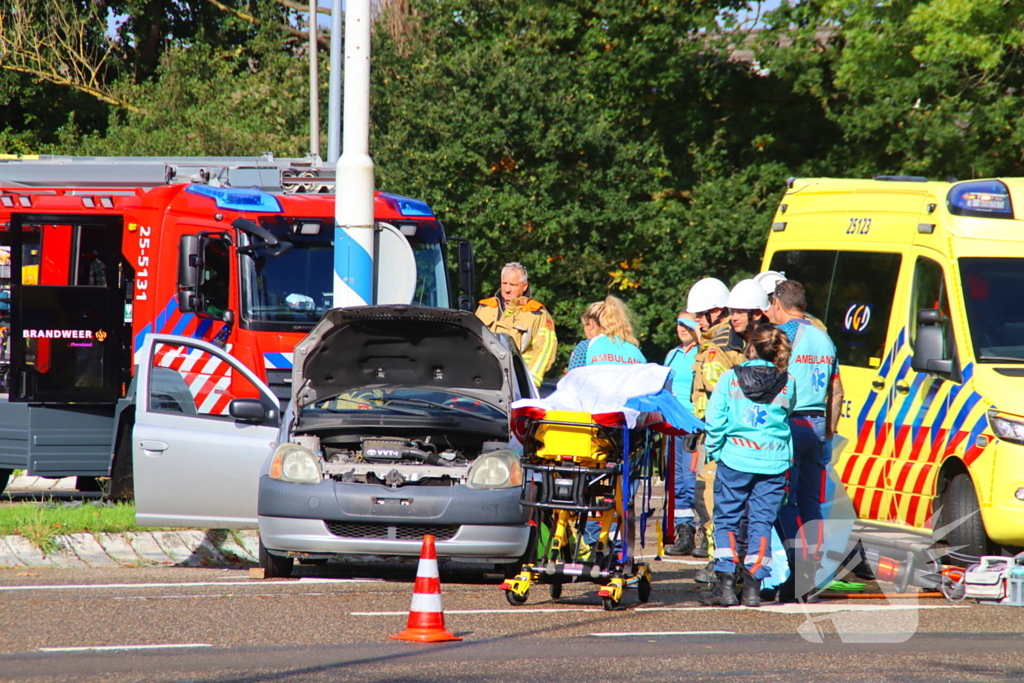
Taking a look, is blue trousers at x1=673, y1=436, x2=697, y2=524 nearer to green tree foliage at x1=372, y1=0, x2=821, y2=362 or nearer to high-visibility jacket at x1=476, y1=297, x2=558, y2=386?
high-visibility jacket at x1=476, y1=297, x2=558, y2=386

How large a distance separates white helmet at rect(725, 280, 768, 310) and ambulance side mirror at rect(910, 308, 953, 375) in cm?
113

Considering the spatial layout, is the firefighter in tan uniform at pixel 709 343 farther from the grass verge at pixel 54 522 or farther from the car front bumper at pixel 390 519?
the grass verge at pixel 54 522

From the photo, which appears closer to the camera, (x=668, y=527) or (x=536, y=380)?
(x=668, y=527)

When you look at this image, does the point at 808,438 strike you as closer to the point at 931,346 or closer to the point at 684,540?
the point at 931,346

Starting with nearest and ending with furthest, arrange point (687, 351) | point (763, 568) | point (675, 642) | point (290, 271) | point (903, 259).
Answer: point (675, 642) → point (763, 568) → point (903, 259) → point (687, 351) → point (290, 271)

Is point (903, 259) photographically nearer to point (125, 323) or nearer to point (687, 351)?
point (687, 351)

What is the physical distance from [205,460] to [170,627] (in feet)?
7.62

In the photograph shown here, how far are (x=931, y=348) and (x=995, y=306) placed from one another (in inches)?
21.4

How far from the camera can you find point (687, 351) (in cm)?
1072

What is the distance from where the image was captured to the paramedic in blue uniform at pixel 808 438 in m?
8.53

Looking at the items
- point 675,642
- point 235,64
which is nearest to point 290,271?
point 675,642

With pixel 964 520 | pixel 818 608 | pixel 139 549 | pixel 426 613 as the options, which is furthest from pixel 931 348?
pixel 139 549

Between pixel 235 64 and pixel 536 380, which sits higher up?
pixel 235 64

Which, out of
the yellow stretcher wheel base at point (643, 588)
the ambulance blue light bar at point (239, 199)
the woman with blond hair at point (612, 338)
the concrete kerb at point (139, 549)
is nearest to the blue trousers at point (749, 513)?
the yellow stretcher wheel base at point (643, 588)
